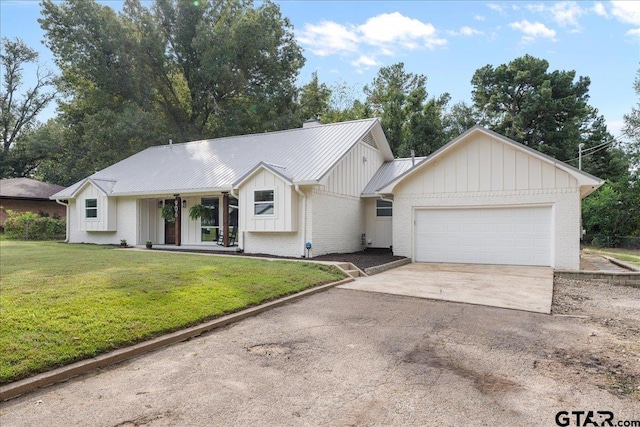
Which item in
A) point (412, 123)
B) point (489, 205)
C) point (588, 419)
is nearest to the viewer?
point (588, 419)

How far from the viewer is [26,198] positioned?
2506cm

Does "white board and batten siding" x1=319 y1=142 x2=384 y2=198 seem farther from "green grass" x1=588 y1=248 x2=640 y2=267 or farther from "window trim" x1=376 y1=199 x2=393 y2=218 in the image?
"green grass" x1=588 y1=248 x2=640 y2=267

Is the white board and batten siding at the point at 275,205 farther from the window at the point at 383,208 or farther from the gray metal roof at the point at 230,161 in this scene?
the window at the point at 383,208

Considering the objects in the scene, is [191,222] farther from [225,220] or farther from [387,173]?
[387,173]

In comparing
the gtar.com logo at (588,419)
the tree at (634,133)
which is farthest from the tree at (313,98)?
the gtar.com logo at (588,419)

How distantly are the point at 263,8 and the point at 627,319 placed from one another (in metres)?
31.8

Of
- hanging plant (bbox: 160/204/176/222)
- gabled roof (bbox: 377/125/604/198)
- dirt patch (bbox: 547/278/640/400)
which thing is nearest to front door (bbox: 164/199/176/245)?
hanging plant (bbox: 160/204/176/222)

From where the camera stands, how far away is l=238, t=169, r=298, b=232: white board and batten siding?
12.5 metres

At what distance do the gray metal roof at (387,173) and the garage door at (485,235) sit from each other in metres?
2.95

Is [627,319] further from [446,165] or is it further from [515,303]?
[446,165]

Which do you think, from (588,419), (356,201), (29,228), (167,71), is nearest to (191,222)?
(356,201)

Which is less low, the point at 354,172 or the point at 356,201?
the point at 354,172

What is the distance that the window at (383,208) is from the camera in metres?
16.1

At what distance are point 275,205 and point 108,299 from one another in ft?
24.1
